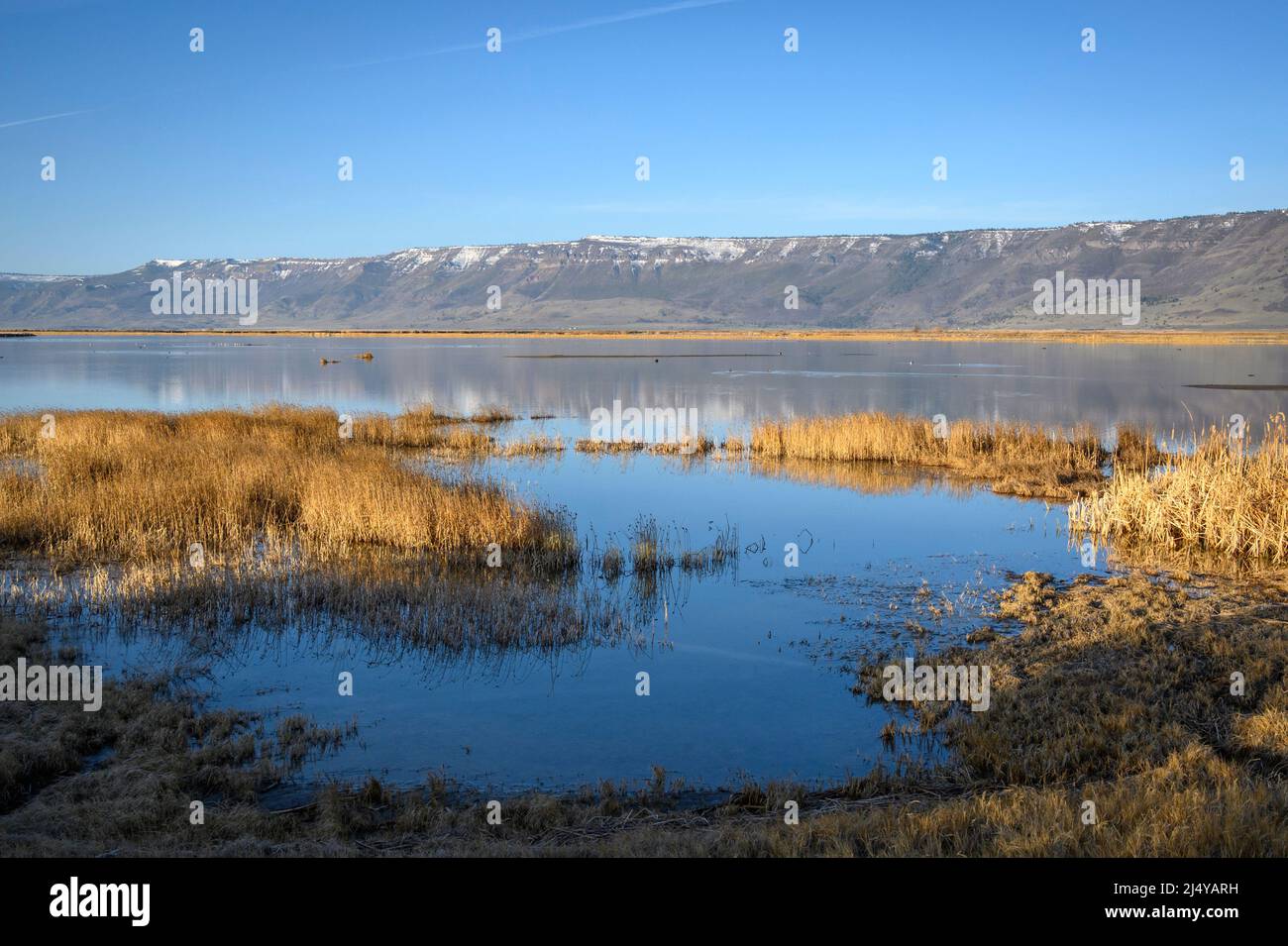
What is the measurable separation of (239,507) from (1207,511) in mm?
15390

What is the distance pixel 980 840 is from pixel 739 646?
18.9 feet

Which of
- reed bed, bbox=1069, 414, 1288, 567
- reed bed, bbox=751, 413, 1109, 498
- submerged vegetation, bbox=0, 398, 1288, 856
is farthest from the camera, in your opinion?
reed bed, bbox=751, 413, 1109, 498

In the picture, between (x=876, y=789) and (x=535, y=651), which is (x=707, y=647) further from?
(x=876, y=789)

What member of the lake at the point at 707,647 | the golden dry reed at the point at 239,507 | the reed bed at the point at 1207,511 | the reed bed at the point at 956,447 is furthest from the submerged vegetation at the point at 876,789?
the reed bed at the point at 956,447

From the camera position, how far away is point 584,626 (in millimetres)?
11422

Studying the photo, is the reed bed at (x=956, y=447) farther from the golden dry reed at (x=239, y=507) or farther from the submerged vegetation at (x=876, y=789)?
the submerged vegetation at (x=876, y=789)

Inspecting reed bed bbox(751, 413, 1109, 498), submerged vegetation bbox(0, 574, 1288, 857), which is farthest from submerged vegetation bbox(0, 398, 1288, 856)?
reed bed bbox(751, 413, 1109, 498)

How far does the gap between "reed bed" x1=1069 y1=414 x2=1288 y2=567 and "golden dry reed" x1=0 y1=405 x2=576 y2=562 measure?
895 centimetres

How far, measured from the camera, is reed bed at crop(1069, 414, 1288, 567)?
14211 millimetres

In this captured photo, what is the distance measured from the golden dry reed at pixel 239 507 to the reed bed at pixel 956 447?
1094cm

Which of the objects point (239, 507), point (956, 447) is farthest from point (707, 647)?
point (956, 447)

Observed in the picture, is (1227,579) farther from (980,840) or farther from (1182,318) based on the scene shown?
(1182,318)

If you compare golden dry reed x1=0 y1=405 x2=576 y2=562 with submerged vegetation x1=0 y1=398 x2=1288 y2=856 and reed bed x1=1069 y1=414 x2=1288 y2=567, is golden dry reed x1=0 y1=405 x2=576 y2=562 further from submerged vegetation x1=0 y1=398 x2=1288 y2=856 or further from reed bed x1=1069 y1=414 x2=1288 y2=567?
reed bed x1=1069 y1=414 x2=1288 y2=567
